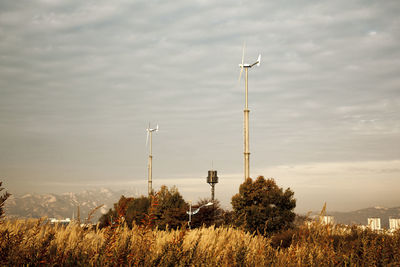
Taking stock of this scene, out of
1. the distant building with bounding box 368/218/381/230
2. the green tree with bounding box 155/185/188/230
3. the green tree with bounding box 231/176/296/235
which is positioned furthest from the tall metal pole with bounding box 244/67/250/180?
the distant building with bounding box 368/218/381/230

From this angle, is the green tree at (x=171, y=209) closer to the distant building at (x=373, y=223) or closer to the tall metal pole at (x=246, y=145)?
the tall metal pole at (x=246, y=145)

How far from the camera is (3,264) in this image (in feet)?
16.9

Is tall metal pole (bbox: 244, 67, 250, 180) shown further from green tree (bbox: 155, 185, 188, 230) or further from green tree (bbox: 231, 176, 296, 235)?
green tree (bbox: 155, 185, 188, 230)

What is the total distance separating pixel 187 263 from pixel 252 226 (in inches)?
1000

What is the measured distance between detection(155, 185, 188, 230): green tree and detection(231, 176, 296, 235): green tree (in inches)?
233

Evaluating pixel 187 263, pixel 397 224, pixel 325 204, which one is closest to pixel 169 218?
pixel 397 224

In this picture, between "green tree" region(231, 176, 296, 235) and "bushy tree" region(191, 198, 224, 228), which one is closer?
"green tree" region(231, 176, 296, 235)

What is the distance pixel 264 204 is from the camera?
31.3 m

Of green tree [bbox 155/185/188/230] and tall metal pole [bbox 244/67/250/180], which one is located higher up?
tall metal pole [bbox 244/67/250/180]

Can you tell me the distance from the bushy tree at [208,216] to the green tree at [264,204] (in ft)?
13.5

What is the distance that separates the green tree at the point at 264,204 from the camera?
30.4m

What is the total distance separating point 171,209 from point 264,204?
373 inches

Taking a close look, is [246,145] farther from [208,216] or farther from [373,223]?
[373,223]

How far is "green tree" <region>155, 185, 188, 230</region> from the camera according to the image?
34969 mm
